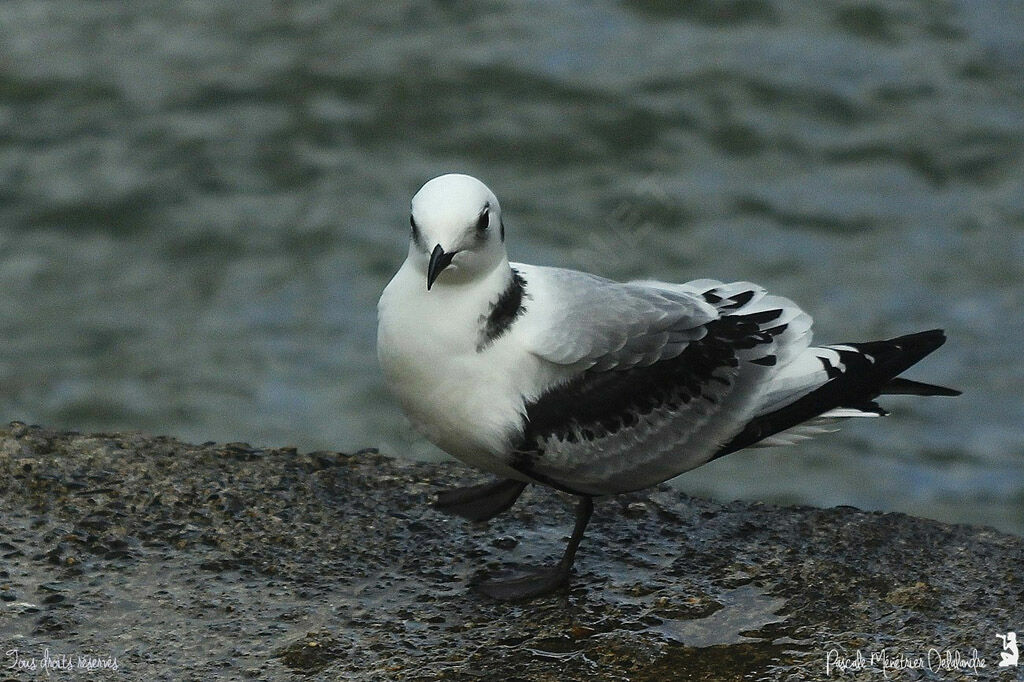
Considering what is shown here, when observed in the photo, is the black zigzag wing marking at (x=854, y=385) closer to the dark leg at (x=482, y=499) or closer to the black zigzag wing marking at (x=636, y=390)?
the black zigzag wing marking at (x=636, y=390)

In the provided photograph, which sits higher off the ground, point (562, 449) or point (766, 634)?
point (562, 449)

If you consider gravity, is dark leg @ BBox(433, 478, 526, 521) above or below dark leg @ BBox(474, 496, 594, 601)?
above

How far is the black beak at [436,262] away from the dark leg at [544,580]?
0.99 meters

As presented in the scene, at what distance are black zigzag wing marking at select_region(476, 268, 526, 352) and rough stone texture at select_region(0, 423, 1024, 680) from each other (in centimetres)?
85

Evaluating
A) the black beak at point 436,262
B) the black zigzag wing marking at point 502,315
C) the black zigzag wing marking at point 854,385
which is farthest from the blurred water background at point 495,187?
the black beak at point 436,262

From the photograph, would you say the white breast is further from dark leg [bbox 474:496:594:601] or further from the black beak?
dark leg [bbox 474:496:594:601]

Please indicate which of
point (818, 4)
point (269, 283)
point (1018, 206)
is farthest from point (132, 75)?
point (1018, 206)

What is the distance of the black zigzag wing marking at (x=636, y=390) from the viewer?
4562mm

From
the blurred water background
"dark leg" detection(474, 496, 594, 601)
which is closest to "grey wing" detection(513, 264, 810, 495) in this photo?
"dark leg" detection(474, 496, 594, 601)

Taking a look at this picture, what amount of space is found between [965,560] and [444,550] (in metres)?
1.81

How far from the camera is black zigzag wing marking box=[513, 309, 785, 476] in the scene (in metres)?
4.56

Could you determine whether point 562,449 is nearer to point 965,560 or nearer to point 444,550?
point 444,550

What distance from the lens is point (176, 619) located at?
4.32 m

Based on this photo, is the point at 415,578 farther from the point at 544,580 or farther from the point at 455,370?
the point at 455,370
